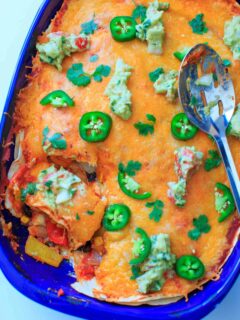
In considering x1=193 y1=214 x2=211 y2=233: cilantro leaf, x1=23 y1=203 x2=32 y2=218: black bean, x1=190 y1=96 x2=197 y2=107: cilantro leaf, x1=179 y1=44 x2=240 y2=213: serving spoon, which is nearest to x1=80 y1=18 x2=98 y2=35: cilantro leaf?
x1=179 y1=44 x2=240 y2=213: serving spoon

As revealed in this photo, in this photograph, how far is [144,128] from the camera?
9.30 ft

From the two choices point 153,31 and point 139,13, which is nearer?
point 153,31

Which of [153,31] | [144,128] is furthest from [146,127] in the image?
[153,31]

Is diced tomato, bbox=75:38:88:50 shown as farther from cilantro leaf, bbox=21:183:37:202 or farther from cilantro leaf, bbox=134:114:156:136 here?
cilantro leaf, bbox=21:183:37:202

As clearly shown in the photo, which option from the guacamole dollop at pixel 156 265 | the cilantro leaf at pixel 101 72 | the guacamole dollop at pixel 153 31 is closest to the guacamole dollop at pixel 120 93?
the cilantro leaf at pixel 101 72

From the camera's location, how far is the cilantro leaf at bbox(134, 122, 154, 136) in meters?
2.83

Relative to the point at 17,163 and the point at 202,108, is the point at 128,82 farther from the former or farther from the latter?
the point at 17,163

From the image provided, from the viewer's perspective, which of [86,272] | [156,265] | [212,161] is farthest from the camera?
[86,272]

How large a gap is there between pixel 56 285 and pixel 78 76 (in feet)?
3.40

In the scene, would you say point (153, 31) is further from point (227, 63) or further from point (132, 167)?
point (132, 167)

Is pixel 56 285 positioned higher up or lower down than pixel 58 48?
lower down

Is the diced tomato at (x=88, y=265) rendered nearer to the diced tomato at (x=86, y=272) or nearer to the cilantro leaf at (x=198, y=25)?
the diced tomato at (x=86, y=272)

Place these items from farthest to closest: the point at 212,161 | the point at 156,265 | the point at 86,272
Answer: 1. the point at 86,272
2. the point at 212,161
3. the point at 156,265

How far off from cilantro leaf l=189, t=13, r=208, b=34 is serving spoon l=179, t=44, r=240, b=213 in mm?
143
